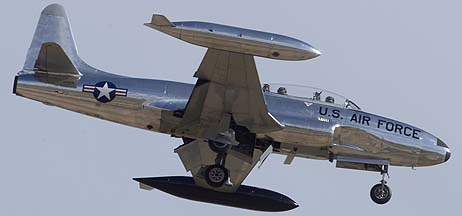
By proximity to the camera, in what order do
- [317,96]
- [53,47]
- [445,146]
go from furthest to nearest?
[445,146]
[317,96]
[53,47]

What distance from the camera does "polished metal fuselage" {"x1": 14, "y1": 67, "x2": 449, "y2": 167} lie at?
1096 inches

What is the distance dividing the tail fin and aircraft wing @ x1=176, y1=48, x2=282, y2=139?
9.35ft

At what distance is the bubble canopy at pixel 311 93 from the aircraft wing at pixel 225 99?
1.10 m

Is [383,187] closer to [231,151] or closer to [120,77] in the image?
[231,151]

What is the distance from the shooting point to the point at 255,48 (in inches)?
961

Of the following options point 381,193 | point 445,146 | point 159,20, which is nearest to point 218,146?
point 381,193

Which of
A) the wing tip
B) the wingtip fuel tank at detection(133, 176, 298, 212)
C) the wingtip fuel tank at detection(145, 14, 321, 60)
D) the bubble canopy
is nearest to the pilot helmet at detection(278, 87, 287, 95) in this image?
the bubble canopy

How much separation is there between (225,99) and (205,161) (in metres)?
2.67

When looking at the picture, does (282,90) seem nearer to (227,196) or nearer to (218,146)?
(218,146)

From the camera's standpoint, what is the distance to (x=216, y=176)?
28.1 m

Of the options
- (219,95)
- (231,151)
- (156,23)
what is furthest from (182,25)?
(231,151)

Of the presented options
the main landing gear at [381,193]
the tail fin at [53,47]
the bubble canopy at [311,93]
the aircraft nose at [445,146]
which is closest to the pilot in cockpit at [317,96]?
the bubble canopy at [311,93]

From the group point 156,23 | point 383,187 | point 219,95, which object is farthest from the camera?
point 383,187

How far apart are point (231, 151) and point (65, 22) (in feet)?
16.9
